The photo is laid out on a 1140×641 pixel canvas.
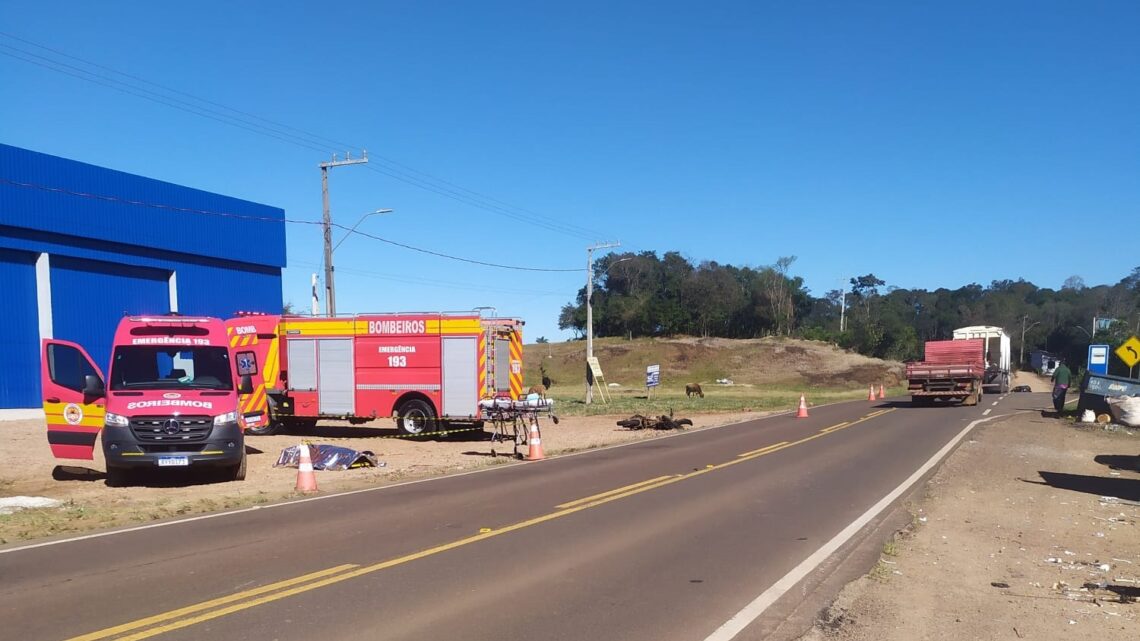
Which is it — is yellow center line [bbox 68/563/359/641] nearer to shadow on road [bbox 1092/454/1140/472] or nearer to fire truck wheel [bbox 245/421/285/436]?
shadow on road [bbox 1092/454/1140/472]

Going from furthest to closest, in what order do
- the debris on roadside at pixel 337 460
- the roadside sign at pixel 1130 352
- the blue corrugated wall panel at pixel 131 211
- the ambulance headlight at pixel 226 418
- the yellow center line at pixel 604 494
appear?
the blue corrugated wall panel at pixel 131 211
the roadside sign at pixel 1130 352
the debris on roadside at pixel 337 460
the ambulance headlight at pixel 226 418
the yellow center line at pixel 604 494

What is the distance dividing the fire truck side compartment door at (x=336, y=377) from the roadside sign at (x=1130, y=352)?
76.0ft

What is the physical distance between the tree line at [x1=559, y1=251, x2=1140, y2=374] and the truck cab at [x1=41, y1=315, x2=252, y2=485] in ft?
243

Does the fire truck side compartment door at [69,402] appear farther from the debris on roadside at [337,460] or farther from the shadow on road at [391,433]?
the shadow on road at [391,433]

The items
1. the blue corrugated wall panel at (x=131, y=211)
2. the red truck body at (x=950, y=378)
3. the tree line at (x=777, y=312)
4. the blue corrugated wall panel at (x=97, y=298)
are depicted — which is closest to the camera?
the blue corrugated wall panel at (x=131, y=211)

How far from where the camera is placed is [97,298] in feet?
90.4

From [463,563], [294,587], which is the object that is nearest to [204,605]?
[294,587]

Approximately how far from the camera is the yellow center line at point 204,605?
544cm

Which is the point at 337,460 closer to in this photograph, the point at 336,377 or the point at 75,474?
the point at 75,474

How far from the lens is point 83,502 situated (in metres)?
11.6

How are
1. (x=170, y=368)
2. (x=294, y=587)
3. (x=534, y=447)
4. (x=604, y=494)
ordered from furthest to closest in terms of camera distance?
(x=534, y=447), (x=170, y=368), (x=604, y=494), (x=294, y=587)

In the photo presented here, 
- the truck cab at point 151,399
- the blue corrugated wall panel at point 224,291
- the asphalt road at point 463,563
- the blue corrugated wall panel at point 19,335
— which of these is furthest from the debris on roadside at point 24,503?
the blue corrugated wall panel at point 224,291

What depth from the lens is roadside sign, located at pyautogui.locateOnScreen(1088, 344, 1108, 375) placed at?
27.7 m

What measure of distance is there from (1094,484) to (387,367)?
16.2m
